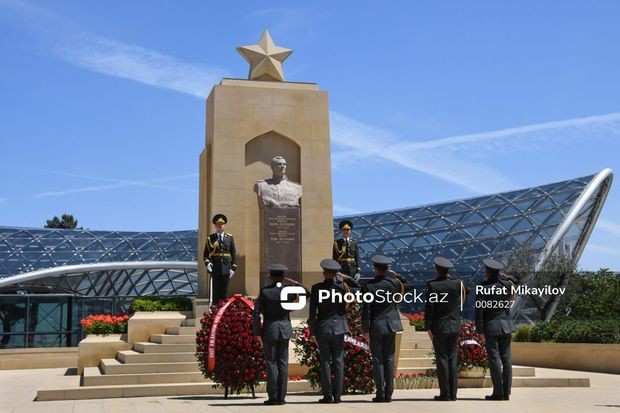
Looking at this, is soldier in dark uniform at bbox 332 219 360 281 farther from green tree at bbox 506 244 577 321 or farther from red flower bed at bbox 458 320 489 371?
green tree at bbox 506 244 577 321

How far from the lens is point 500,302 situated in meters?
10.6

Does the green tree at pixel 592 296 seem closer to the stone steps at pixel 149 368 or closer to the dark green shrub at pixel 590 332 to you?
the dark green shrub at pixel 590 332

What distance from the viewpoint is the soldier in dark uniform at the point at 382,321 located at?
400 inches

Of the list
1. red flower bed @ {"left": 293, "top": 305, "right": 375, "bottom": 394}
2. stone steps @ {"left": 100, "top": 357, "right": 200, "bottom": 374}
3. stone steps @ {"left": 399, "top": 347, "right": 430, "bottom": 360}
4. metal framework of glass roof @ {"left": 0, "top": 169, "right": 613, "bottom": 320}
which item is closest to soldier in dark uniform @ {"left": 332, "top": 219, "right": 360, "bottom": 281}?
stone steps @ {"left": 399, "top": 347, "right": 430, "bottom": 360}

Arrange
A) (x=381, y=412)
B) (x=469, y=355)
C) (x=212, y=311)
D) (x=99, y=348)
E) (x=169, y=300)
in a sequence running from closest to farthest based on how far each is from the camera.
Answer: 1. (x=381, y=412)
2. (x=212, y=311)
3. (x=469, y=355)
4. (x=99, y=348)
5. (x=169, y=300)

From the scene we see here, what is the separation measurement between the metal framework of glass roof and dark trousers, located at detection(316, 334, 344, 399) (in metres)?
33.8

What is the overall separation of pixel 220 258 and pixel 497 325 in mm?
7141

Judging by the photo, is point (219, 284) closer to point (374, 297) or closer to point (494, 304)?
point (374, 297)

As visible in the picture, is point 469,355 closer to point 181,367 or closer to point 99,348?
point 181,367

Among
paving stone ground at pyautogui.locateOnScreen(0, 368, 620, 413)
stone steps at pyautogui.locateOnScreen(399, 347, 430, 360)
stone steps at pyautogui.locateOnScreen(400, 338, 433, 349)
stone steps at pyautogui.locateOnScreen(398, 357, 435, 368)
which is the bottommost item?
paving stone ground at pyautogui.locateOnScreen(0, 368, 620, 413)

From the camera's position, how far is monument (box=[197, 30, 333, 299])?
17578 millimetres

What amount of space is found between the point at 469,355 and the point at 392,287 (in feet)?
11.0

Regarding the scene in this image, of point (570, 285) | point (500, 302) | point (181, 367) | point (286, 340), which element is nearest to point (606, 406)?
point (500, 302)

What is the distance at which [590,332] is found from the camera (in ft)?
66.1
